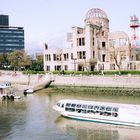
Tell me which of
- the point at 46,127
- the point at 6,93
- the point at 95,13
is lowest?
the point at 46,127

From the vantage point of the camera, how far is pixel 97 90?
3583 inches

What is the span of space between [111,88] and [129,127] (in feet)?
135

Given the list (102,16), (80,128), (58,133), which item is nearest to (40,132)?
(58,133)

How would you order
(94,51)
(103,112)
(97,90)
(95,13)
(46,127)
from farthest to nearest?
(95,13) < (94,51) < (97,90) < (103,112) < (46,127)

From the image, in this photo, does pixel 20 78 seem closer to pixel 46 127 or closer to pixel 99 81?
pixel 99 81

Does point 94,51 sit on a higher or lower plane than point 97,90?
higher

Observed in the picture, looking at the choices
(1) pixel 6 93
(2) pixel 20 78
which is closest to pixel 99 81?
(1) pixel 6 93

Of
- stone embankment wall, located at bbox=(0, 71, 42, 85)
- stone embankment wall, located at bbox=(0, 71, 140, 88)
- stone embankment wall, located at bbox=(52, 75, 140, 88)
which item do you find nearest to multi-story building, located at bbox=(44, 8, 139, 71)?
stone embankment wall, located at bbox=(0, 71, 42, 85)

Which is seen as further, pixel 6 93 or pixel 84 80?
pixel 84 80

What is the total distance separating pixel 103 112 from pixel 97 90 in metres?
37.7

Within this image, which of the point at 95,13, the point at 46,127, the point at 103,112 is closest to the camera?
the point at 46,127

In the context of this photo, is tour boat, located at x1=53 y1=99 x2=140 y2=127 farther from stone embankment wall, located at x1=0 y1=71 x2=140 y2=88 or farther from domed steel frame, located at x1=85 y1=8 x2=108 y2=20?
domed steel frame, located at x1=85 y1=8 x2=108 y2=20

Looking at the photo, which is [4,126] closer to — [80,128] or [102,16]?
[80,128]

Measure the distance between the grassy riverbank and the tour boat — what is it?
29.2m
